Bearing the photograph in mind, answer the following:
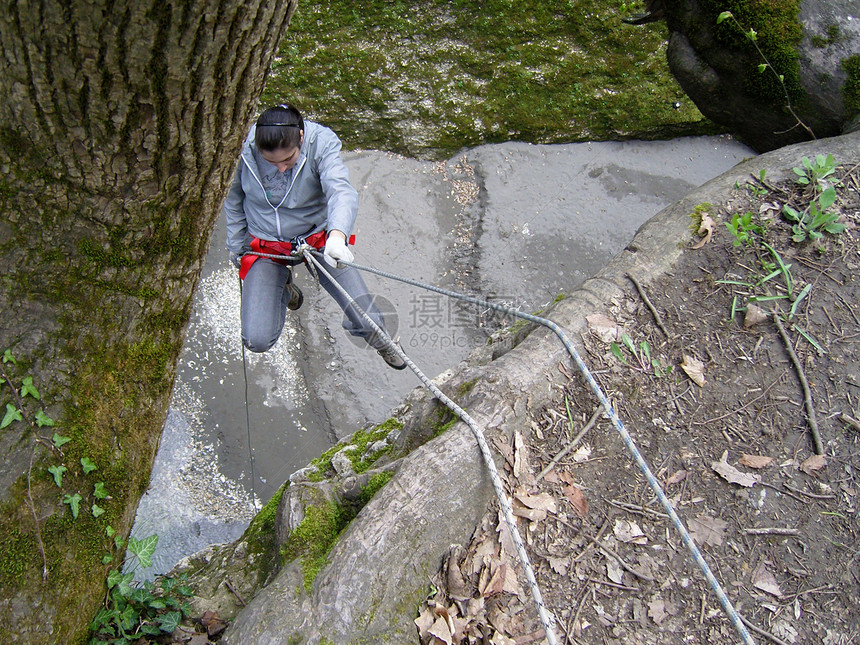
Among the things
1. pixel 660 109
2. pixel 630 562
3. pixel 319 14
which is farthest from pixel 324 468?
pixel 660 109

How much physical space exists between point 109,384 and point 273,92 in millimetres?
2948

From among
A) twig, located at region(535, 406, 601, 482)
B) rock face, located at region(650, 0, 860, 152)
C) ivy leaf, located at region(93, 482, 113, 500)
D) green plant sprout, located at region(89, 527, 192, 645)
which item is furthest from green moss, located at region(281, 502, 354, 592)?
rock face, located at region(650, 0, 860, 152)

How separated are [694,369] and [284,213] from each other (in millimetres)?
1978

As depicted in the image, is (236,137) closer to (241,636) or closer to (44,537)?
(44,537)

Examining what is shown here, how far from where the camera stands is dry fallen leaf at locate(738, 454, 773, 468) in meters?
1.96

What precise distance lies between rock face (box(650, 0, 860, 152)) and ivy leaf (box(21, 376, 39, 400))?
10.7ft

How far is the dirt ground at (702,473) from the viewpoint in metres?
1.70

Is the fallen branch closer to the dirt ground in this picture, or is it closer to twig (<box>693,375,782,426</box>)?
the dirt ground

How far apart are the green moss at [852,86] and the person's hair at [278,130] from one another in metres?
2.69

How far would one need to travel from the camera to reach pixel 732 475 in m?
1.94

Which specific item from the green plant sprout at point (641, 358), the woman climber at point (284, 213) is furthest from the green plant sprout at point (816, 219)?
the woman climber at point (284, 213)

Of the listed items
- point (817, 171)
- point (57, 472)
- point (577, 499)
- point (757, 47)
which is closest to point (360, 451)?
point (577, 499)

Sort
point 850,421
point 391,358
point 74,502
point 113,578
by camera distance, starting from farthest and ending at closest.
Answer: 1. point 391,358
2. point 850,421
3. point 113,578
4. point 74,502

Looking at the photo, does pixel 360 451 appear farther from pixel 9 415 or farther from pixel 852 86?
pixel 852 86
